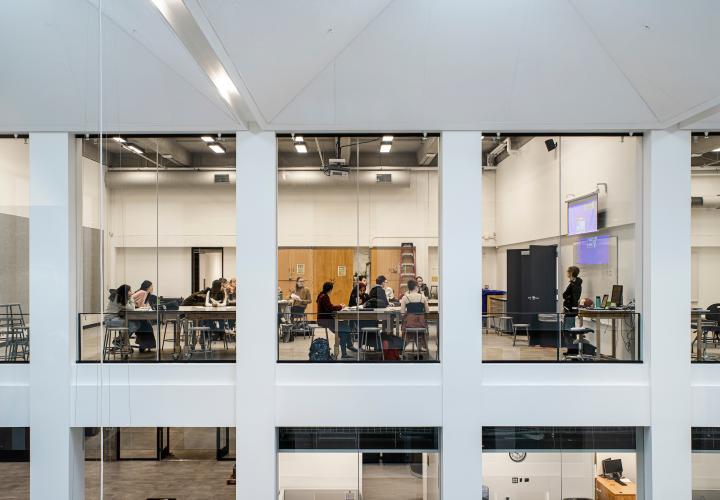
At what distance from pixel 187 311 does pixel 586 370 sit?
5.97 meters

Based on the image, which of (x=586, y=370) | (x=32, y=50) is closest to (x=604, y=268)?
(x=586, y=370)

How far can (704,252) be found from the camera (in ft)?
22.9

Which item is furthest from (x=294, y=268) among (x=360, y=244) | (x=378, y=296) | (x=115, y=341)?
(x=115, y=341)

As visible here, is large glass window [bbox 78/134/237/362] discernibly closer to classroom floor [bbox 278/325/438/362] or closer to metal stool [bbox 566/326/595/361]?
classroom floor [bbox 278/325/438/362]

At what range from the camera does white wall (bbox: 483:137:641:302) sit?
285 inches

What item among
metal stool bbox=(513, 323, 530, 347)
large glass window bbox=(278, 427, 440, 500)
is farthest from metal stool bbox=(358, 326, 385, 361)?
metal stool bbox=(513, 323, 530, 347)

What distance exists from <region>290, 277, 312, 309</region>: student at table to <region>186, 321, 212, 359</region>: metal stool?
4.42 ft

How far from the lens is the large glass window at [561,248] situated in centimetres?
711

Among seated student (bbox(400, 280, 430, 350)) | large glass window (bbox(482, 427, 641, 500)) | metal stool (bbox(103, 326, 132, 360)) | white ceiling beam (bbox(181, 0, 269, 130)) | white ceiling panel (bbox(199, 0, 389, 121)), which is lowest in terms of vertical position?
large glass window (bbox(482, 427, 641, 500))

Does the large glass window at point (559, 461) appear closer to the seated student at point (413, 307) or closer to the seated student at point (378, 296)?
the seated student at point (413, 307)

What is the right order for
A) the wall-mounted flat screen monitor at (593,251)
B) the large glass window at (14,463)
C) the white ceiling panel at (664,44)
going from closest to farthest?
the large glass window at (14,463) < the white ceiling panel at (664,44) < the wall-mounted flat screen monitor at (593,251)

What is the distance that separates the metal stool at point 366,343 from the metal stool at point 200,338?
227 centimetres

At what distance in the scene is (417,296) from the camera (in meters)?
7.27

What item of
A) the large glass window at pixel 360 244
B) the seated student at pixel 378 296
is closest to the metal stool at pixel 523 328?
the large glass window at pixel 360 244
